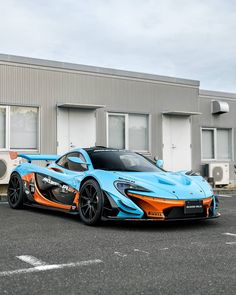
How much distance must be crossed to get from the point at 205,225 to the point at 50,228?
239 centimetres

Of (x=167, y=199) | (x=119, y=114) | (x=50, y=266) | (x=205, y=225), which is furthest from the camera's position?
(x=119, y=114)

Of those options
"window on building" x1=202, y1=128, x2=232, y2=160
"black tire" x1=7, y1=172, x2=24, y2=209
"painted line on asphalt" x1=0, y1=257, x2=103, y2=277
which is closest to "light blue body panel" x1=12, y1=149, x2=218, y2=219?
"black tire" x1=7, y1=172, x2=24, y2=209

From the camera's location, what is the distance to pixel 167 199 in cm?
681

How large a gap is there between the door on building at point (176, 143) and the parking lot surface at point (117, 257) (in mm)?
9228

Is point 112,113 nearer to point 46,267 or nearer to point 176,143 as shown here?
point 176,143

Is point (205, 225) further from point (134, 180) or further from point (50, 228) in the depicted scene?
point (50, 228)

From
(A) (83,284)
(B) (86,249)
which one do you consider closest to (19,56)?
(B) (86,249)

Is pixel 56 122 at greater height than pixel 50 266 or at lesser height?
greater

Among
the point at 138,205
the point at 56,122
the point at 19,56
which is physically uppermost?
the point at 19,56

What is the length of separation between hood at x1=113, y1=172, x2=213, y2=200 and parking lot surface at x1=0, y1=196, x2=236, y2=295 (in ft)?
1.68

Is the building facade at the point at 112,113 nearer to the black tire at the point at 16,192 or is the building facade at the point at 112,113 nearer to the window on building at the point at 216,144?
the window on building at the point at 216,144

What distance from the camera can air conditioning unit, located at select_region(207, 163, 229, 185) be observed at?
17.6 meters

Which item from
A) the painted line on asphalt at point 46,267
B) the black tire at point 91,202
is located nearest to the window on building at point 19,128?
the black tire at point 91,202

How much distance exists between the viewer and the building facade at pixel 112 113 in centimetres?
1387
